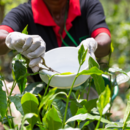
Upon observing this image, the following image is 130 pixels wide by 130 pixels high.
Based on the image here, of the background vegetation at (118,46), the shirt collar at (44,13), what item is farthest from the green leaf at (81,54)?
the background vegetation at (118,46)

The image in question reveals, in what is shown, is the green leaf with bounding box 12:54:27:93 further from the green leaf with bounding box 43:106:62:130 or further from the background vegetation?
the background vegetation

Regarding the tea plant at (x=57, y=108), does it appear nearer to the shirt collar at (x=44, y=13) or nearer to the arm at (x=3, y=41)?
the arm at (x=3, y=41)

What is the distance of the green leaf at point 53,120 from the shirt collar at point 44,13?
0.76 meters

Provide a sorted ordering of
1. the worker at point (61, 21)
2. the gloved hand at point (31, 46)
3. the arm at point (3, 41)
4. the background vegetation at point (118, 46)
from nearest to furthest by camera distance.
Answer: the gloved hand at point (31, 46) < the arm at point (3, 41) < the worker at point (61, 21) < the background vegetation at point (118, 46)

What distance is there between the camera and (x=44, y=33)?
3.52 feet

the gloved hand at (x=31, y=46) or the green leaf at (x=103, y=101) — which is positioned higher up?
the gloved hand at (x=31, y=46)

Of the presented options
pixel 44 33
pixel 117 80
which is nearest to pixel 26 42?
pixel 117 80

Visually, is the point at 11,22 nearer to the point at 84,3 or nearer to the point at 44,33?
the point at 44,33

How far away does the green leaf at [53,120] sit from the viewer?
343 mm

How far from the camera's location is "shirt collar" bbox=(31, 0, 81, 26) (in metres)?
1.05

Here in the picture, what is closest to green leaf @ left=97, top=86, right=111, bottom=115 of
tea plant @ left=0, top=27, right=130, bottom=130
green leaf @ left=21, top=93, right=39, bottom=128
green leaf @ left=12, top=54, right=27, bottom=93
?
tea plant @ left=0, top=27, right=130, bottom=130

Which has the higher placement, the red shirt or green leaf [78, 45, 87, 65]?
the red shirt

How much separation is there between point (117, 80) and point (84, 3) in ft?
2.11

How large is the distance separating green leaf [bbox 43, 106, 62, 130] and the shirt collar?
761 millimetres
